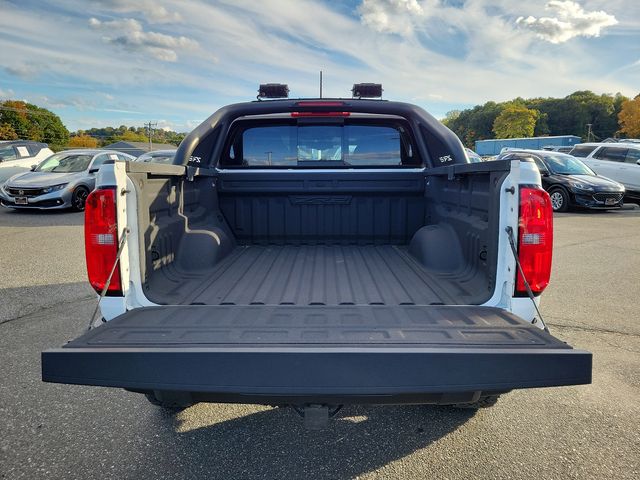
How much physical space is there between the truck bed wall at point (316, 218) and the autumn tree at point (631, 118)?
92867 mm

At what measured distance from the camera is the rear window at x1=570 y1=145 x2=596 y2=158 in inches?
625

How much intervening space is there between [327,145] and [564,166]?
39.1 feet

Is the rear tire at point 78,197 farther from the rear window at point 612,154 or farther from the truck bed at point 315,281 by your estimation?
the rear window at point 612,154

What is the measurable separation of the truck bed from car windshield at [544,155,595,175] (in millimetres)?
11721

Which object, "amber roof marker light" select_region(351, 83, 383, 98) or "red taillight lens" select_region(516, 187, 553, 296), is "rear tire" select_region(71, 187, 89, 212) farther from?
"red taillight lens" select_region(516, 187, 553, 296)

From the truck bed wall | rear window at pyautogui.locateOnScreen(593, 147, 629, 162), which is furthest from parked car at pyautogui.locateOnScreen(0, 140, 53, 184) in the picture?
rear window at pyautogui.locateOnScreen(593, 147, 629, 162)

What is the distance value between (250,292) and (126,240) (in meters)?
0.81

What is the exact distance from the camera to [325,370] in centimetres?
158

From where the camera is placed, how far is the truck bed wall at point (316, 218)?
2.47 meters

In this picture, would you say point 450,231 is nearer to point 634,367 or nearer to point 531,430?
point 531,430

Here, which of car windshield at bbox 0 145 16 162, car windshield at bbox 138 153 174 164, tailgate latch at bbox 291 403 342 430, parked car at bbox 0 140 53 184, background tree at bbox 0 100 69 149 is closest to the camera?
tailgate latch at bbox 291 403 342 430

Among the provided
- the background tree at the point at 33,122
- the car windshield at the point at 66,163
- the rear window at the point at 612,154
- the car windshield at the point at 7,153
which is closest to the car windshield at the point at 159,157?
the car windshield at the point at 66,163

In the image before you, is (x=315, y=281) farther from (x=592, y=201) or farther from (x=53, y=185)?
(x=592, y=201)

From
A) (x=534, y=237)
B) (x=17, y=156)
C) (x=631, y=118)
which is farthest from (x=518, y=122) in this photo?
(x=534, y=237)
